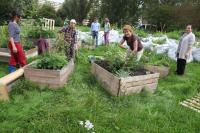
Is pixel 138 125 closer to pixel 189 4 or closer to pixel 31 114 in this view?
pixel 31 114

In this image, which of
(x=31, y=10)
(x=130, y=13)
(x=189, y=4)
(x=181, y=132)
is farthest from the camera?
(x=130, y=13)

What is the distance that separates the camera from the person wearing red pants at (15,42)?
728 cm

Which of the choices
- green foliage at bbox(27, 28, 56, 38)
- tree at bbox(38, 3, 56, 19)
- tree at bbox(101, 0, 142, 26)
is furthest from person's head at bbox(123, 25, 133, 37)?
tree at bbox(101, 0, 142, 26)

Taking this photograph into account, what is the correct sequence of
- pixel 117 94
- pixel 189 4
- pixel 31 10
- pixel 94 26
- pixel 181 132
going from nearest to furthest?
pixel 181 132 < pixel 117 94 < pixel 94 26 < pixel 31 10 < pixel 189 4

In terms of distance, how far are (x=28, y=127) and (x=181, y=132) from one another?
97.0 inches

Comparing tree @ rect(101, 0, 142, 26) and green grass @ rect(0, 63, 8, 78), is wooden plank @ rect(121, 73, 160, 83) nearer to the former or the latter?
green grass @ rect(0, 63, 8, 78)

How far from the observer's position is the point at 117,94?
256 inches

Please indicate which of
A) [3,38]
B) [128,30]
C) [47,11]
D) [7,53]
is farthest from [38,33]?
[47,11]

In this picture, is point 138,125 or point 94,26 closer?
point 138,125

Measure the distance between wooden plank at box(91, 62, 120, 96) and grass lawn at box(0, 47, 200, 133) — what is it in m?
0.13

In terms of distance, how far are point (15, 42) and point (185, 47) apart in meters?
4.60

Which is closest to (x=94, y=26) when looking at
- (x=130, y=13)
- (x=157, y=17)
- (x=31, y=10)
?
(x=31, y=10)

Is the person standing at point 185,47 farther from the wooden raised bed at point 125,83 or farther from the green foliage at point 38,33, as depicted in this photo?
the green foliage at point 38,33

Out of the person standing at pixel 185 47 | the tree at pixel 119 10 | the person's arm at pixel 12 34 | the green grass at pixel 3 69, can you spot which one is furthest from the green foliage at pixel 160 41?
the tree at pixel 119 10
